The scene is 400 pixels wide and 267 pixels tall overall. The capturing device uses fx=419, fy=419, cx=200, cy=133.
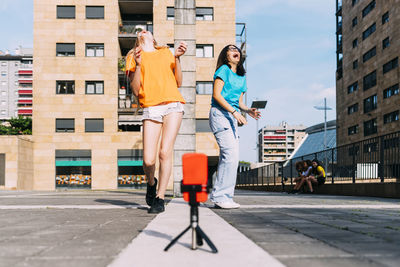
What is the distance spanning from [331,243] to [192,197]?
93 centimetres

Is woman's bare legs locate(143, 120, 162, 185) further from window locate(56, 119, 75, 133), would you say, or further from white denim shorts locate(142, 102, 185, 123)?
window locate(56, 119, 75, 133)

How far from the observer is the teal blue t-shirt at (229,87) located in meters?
5.20

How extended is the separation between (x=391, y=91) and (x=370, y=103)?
4.98m

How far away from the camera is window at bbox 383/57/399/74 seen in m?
41.0

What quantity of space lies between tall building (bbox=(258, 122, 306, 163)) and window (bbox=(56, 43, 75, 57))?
121 metres

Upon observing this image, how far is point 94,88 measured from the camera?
107ft

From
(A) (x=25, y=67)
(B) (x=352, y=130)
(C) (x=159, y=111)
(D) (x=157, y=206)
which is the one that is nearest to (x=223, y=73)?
(C) (x=159, y=111)

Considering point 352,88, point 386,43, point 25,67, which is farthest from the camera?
point 25,67

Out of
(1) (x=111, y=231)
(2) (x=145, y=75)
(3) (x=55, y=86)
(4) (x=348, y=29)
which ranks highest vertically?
(4) (x=348, y=29)

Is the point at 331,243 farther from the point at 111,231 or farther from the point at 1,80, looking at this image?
the point at 1,80

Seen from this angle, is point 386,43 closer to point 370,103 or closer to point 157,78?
point 370,103

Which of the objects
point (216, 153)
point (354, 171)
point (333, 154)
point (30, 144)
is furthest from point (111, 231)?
point (30, 144)

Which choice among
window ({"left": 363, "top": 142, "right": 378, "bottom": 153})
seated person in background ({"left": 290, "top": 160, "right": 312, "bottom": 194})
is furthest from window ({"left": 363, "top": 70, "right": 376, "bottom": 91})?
window ({"left": 363, "top": 142, "right": 378, "bottom": 153})

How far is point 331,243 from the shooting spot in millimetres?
2488
